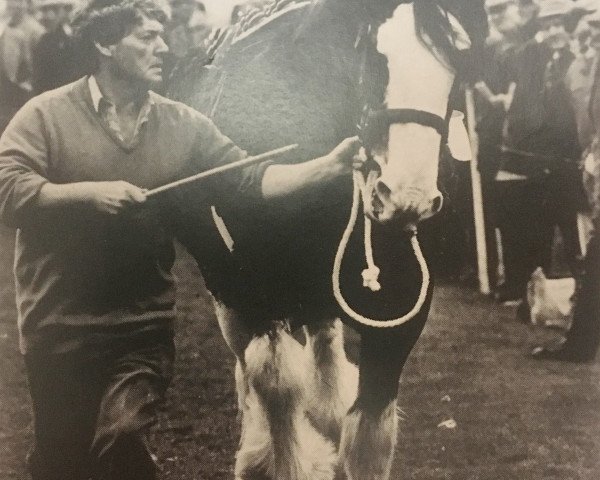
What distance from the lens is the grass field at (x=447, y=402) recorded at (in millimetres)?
2488

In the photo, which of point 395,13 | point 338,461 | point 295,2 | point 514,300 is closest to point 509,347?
point 514,300

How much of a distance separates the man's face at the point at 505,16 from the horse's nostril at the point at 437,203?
626mm

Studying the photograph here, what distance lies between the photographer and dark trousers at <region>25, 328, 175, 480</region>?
243cm

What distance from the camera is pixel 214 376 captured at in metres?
2.52

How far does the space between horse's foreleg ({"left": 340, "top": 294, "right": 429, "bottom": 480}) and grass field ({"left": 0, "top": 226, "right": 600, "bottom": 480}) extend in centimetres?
4

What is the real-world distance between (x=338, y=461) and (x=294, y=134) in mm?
1132

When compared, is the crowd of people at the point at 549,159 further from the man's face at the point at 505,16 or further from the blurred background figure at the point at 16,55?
the blurred background figure at the point at 16,55

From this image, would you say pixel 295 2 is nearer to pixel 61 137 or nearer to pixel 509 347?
pixel 61 137

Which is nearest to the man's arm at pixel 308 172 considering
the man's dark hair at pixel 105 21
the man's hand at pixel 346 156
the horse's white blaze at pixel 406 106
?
the man's hand at pixel 346 156

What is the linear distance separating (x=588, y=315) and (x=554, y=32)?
102 centimetres

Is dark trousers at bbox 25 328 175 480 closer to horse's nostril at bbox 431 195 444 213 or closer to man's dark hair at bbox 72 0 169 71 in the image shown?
man's dark hair at bbox 72 0 169 71

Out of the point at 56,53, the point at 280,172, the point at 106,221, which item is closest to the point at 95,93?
the point at 56,53

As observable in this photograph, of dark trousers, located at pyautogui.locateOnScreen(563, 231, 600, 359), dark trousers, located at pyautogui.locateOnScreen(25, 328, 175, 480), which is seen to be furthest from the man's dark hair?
dark trousers, located at pyautogui.locateOnScreen(563, 231, 600, 359)

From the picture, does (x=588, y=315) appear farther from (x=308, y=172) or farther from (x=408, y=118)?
(x=308, y=172)
